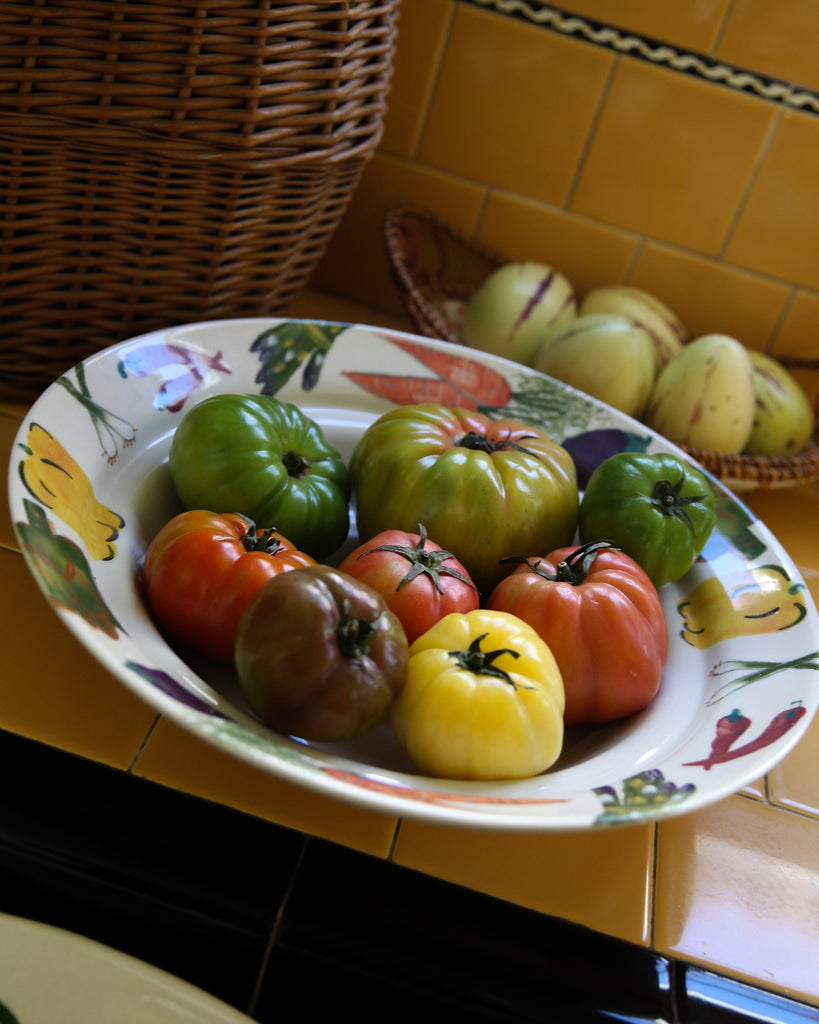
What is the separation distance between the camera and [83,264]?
0.78 meters

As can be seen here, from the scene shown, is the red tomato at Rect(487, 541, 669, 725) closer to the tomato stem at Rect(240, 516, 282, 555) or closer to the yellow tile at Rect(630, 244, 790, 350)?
the tomato stem at Rect(240, 516, 282, 555)

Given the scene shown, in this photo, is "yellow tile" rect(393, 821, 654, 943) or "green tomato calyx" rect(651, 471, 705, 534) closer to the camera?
"yellow tile" rect(393, 821, 654, 943)

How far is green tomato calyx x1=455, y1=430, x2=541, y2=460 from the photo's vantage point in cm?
80

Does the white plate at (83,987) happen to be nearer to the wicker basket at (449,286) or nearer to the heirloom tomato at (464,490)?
the heirloom tomato at (464,490)

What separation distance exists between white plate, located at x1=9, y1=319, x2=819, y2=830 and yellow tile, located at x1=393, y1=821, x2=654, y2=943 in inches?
2.6

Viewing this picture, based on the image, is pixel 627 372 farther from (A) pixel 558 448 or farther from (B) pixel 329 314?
(B) pixel 329 314

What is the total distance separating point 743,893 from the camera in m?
A: 0.66

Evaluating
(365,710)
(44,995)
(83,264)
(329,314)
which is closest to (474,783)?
(365,710)

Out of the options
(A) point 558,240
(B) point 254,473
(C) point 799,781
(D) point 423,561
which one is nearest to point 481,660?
(D) point 423,561

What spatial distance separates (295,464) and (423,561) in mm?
156

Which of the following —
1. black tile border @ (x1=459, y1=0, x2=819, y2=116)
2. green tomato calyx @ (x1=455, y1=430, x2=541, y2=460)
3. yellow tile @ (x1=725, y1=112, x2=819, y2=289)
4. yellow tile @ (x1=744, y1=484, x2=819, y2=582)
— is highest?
black tile border @ (x1=459, y1=0, x2=819, y2=116)

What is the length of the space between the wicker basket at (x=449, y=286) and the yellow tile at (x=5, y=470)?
465mm

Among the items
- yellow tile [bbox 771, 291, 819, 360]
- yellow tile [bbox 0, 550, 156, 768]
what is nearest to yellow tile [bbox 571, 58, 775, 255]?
yellow tile [bbox 771, 291, 819, 360]

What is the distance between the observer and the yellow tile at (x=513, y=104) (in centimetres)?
116
